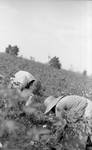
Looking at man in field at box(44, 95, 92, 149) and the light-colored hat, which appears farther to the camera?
the light-colored hat

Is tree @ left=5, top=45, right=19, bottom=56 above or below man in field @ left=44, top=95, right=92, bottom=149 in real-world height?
above

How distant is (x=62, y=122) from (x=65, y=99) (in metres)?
1.99

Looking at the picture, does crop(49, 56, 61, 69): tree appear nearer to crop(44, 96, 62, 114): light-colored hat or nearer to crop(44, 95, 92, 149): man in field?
crop(44, 96, 62, 114): light-colored hat

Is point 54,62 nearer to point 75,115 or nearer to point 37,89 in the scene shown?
point 37,89

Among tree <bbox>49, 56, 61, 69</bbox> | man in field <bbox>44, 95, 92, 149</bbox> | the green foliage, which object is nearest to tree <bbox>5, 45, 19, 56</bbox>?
tree <bbox>49, 56, 61, 69</bbox>

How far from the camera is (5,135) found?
20.4ft

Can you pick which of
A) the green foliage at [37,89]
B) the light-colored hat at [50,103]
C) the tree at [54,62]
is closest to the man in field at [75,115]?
the light-colored hat at [50,103]

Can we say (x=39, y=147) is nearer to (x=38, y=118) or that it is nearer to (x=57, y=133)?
(x=57, y=133)

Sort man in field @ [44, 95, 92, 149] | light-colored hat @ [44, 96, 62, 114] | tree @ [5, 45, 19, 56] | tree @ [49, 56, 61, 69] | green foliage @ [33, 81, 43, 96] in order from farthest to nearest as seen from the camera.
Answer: tree @ [5, 45, 19, 56]
tree @ [49, 56, 61, 69]
green foliage @ [33, 81, 43, 96]
light-colored hat @ [44, 96, 62, 114]
man in field @ [44, 95, 92, 149]

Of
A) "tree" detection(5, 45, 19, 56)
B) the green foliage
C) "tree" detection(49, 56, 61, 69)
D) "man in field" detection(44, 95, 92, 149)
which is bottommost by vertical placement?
"man in field" detection(44, 95, 92, 149)

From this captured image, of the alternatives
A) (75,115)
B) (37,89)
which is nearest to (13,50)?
(37,89)

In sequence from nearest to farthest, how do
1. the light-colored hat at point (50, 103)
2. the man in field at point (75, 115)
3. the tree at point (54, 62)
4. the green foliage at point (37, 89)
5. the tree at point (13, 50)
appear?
the man in field at point (75, 115) → the light-colored hat at point (50, 103) → the green foliage at point (37, 89) → the tree at point (54, 62) → the tree at point (13, 50)

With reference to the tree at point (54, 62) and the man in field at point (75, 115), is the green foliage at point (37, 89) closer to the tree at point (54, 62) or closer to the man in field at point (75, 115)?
the man in field at point (75, 115)

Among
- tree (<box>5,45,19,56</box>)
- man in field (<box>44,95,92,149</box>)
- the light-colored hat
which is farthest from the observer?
tree (<box>5,45,19,56</box>)
